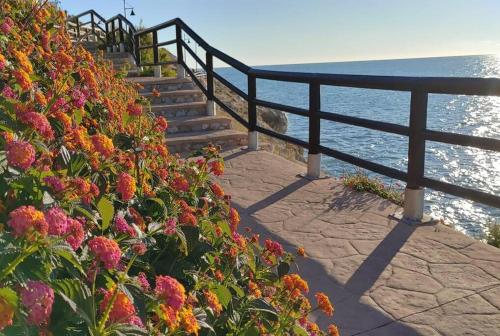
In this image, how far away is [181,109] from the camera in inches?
336

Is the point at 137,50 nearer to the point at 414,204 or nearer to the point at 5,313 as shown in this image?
the point at 414,204

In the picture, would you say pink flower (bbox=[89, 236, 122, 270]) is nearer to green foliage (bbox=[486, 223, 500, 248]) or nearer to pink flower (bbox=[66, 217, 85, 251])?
pink flower (bbox=[66, 217, 85, 251])

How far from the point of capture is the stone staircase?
24.2 feet

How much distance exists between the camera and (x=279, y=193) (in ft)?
17.1

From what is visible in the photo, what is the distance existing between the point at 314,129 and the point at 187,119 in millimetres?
Answer: 3095

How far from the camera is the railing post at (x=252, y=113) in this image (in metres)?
6.90

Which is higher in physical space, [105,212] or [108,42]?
[108,42]

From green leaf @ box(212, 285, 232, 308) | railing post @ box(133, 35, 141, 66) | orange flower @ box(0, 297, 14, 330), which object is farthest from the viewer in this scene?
railing post @ box(133, 35, 141, 66)

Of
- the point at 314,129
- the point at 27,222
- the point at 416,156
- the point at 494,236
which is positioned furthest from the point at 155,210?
the point at 314,129

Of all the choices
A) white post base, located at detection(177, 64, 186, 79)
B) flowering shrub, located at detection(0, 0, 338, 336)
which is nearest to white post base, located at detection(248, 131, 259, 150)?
white post base, located at detection(177, 64, 186, 79)

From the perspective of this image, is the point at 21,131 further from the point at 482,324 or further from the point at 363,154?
the point at 363,154

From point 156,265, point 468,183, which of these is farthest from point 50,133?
point 468,183

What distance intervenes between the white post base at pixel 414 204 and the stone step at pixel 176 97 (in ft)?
18.1

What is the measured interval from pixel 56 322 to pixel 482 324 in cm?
242
